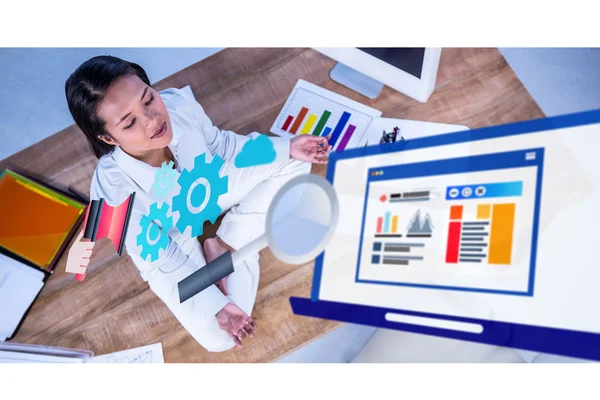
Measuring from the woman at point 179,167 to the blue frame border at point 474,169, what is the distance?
17 centimetres

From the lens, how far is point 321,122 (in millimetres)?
1118

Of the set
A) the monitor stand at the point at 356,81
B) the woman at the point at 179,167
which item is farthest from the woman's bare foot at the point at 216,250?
the monitor stand at the point at 356,81

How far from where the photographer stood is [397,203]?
958mm

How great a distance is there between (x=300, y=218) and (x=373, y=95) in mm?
319

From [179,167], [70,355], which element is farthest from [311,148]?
[70,355]

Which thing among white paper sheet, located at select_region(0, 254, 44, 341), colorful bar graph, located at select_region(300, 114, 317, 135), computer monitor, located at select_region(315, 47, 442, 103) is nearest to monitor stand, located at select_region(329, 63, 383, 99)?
computer monitor, located at select_region(315, 47, 442, 103)

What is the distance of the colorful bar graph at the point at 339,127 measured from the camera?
3.58 feet

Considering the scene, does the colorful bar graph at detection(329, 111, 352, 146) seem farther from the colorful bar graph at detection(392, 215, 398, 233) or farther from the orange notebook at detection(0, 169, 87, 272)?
the orange notebook at detection(0, 169, 87, 272)

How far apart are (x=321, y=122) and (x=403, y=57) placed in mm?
215

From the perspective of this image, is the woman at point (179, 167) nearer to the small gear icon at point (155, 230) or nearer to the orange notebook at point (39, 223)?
the small gear icon at point (155, 230)

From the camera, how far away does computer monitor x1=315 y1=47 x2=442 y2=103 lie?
104 centimetres

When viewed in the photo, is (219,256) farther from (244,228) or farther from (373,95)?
(373,95)

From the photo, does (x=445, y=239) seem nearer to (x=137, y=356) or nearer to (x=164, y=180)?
(x=164, y=180)

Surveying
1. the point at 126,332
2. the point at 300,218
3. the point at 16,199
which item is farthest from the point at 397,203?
the point at 16,199
